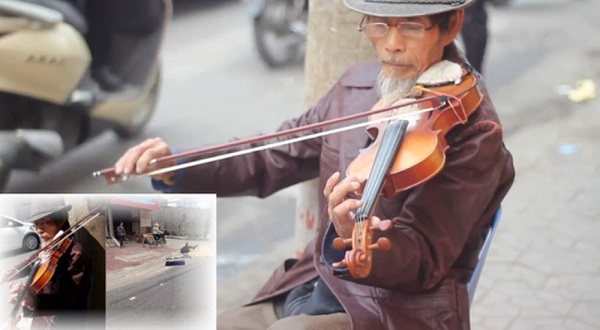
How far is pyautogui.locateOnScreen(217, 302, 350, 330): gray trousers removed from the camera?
1.80m

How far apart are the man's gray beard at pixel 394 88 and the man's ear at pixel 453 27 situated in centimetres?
9

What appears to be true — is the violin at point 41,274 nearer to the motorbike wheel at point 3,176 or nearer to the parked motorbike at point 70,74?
the parked motorbike at point 70,74

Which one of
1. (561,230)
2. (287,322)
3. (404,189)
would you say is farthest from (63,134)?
(404,189)

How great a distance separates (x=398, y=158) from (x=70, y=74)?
2.73 meters

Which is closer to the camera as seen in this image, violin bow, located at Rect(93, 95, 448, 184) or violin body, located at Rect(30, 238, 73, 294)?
violin body, located at Rect(30, 238, 73, 294)

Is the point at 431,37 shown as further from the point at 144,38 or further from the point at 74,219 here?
the point at 144,38

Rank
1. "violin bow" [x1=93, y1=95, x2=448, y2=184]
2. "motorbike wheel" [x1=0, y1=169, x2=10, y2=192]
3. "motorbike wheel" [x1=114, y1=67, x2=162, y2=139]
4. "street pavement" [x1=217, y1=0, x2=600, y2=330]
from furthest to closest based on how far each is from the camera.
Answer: "motorbike wheel" [x1=114, y1=67, x2=162, y2=139] < "motorbike wheel" [x1=0, y1=169, x2=10, y2=192] < "street pavement" [x1=217, y1=0, x2=600, y2=330] < "violin bow" [x1=93, y1=95, x2=448, y2=184]

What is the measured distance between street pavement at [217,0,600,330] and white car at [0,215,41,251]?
178cm

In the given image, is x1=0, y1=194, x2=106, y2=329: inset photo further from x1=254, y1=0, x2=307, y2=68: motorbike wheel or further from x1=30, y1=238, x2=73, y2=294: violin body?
x1=254, y1=0, x2=307, y2=68: motorbike wheel

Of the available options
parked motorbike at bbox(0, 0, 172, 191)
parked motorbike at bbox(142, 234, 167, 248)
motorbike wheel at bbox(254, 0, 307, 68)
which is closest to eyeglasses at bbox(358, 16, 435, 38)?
parked motorbike at bbox(142, 234, 167, 248)

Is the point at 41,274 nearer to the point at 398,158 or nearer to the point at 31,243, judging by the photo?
the point at 31,243

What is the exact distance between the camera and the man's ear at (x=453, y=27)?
67.0 inches

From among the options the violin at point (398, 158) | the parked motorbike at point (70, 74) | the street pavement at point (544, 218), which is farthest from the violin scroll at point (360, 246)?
the parked motorbike at point (70, 74)

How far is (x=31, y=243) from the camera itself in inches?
60.0
